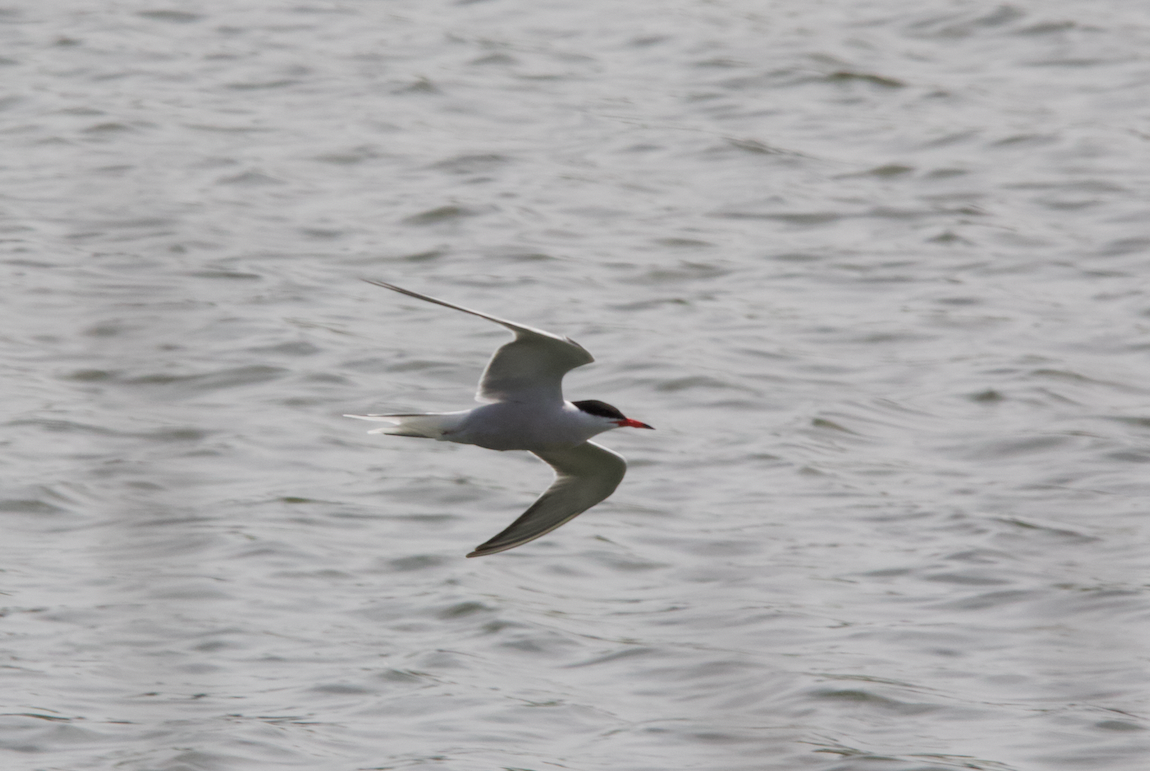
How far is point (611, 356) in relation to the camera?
1329 centimetres

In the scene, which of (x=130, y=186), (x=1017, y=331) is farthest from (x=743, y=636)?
(x=1017, y=331)

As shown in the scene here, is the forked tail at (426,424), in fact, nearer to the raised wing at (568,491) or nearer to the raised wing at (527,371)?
the raised wing at (527,371)

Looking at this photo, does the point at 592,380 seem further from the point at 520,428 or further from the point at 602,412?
the point at 520,428

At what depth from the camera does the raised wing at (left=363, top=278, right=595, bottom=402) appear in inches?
251

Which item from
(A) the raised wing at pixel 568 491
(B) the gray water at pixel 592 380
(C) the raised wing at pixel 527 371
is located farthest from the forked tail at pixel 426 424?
(B) the gray water at pixel 592 380

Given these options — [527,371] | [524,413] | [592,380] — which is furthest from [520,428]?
[592,380]

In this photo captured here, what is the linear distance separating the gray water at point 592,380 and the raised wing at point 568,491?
125 cm

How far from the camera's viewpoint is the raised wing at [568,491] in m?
7.36

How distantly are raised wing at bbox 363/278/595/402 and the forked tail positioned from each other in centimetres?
20

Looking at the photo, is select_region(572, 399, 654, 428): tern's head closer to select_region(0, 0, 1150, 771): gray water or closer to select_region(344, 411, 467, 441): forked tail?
select_region(344, 411, 467, 441): forked tail

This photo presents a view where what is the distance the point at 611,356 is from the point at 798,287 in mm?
2404

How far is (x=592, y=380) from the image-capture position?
1263cm

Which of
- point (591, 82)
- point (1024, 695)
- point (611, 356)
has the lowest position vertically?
point (1024, 695)

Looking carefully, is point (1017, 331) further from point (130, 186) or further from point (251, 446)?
point (130, 186)
